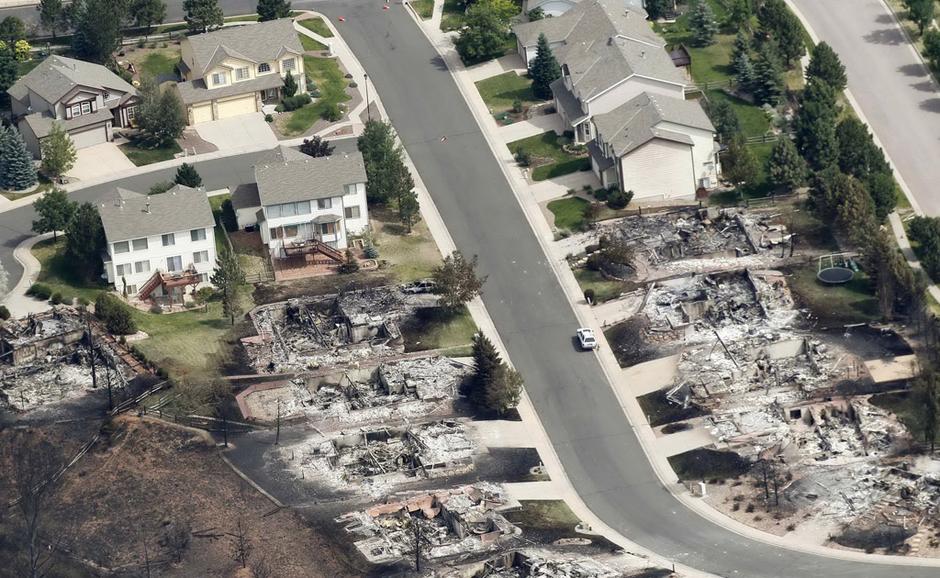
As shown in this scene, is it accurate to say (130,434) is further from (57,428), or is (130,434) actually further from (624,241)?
(624,241)

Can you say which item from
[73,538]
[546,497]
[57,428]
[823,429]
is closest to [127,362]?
[57,428]

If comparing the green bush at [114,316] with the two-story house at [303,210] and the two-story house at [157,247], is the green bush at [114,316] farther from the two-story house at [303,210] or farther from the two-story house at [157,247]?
the two-story house at [303,210]

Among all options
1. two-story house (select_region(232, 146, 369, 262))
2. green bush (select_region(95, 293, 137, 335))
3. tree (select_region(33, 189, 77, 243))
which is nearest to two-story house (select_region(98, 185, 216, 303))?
tree (select_region(33, 189, 77, 243))

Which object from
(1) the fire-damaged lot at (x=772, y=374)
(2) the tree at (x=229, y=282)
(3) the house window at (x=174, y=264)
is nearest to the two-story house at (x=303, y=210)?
(2) the tree at (x=229, y=282)

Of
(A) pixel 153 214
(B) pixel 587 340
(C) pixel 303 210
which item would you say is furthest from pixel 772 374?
(A) pixel 153 214

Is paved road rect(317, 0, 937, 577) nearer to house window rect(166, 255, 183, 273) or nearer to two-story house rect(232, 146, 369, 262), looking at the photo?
two-story house rect(232, 146, 369, 262)

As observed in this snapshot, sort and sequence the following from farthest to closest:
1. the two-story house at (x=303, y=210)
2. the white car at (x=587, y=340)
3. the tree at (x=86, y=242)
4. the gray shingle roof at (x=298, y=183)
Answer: the two-story house at (x=303, y=210) → the gray shingle roof at (x=298, y=183) → the tree at (x=86, y=242) → the white car at (x=587, y=340)
